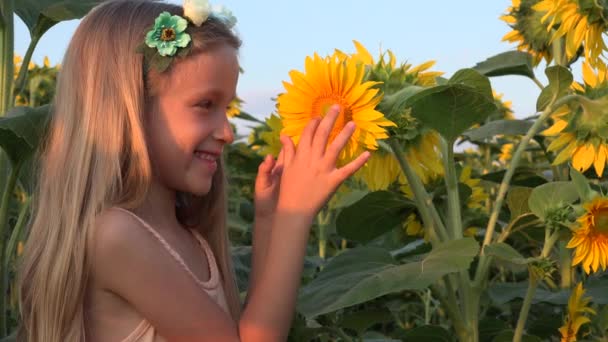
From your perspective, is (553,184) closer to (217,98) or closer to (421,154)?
(421,154)

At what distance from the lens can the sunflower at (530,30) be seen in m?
1.84

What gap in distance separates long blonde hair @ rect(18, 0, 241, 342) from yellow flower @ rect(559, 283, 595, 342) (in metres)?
0.60

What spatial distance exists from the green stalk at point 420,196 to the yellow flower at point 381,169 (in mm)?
83

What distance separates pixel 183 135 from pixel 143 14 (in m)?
0.20

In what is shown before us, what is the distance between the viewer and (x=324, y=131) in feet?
3.86

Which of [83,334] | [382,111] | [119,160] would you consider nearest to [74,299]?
[83,334]

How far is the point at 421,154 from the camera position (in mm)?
1323

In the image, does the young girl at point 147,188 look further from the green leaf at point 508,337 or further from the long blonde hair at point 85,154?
the green leaf at point 508,337

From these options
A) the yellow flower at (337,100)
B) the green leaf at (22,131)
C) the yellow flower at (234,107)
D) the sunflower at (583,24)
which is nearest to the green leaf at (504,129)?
the sunflower at (583,24)

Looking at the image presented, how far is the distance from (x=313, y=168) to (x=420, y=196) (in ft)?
0.48

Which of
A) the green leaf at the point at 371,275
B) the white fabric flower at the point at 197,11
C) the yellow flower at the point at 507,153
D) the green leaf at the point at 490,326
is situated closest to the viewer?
the green leaf at the point at 371,275

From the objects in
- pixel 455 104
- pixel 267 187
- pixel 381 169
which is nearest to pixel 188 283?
pixel 267 187

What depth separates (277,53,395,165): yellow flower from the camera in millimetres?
1171

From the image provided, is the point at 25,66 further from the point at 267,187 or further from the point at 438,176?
the point at 438,176
